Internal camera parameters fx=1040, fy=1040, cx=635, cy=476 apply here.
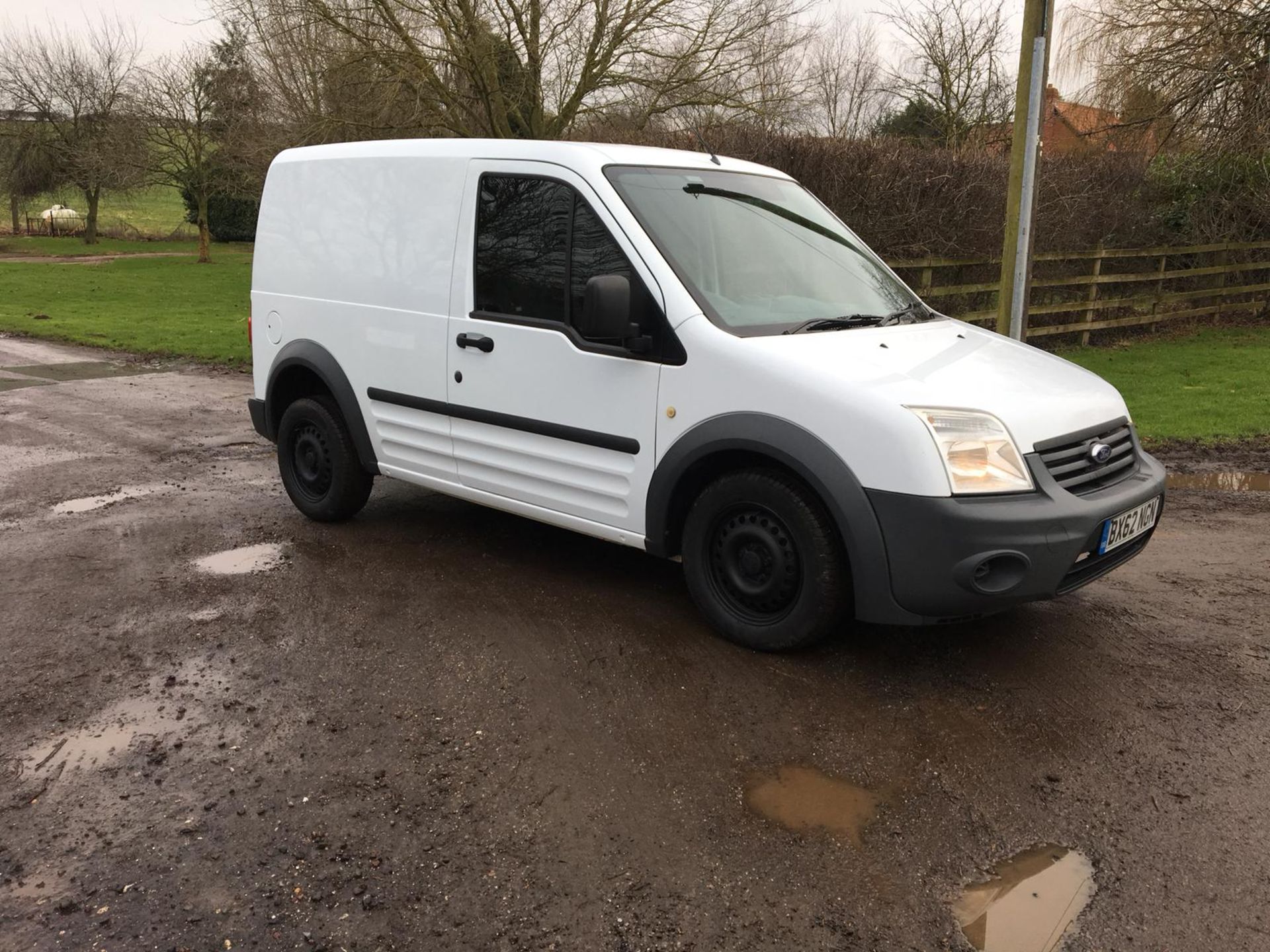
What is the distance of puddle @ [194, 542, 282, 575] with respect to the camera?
548 centimetres

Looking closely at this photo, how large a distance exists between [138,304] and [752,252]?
2009cm

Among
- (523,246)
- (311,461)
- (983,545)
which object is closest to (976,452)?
(983,545)

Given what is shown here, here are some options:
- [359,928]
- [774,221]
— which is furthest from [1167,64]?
[359,928]

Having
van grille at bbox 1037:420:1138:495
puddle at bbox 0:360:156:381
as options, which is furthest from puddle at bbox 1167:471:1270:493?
puddle at bbox 0:360:156:381

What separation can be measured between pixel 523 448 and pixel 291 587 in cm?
141

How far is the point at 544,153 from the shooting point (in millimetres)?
4836

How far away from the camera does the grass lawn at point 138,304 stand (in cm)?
1527

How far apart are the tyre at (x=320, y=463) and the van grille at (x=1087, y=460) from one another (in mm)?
3805

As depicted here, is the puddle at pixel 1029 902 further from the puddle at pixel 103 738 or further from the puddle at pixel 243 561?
the puddle at pixel 243 561

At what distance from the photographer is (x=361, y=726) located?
3746mm

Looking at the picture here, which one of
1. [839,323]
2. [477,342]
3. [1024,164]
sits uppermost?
[1024,164]

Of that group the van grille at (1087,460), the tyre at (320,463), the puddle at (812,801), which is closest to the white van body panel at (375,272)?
the tyre at (320,463)

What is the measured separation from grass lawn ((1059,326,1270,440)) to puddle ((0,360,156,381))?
1116 centimetres

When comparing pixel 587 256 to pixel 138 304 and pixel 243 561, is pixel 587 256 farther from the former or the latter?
pixel 138 304
